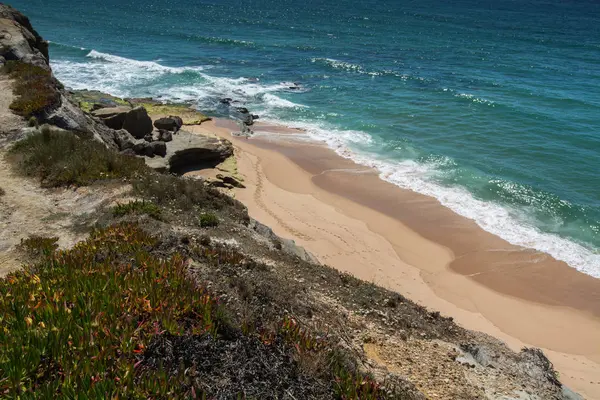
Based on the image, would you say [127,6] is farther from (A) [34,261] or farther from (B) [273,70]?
(A) [34,261]

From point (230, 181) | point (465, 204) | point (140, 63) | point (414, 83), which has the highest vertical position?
point (414, 83)

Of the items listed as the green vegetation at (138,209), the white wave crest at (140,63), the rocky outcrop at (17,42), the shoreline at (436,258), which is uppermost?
the rocky outcrop at (17,42)

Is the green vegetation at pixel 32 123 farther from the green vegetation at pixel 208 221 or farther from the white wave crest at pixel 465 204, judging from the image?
the white wave crest at pixel 465 204

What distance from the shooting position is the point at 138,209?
488 inches

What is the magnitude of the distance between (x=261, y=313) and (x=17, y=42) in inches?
1015

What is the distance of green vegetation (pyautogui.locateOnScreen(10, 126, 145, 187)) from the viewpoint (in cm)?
1442

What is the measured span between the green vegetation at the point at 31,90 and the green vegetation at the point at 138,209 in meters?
9.00

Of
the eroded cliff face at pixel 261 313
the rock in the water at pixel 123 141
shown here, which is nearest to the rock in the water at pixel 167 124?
the rock in the water at pixel 123 141

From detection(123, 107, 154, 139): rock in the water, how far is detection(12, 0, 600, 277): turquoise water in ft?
38.6

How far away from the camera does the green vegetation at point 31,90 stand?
18453 mm

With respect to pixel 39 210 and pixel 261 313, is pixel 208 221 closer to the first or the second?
pixel 39 210

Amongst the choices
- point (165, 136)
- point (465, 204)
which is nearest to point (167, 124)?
point (165, 136)

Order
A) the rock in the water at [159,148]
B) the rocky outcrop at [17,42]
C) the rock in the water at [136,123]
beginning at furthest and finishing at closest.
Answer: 1. the rock in the water at [136,123]
2. the rocky outcrop at [17,42]
3. the rock in the water at [159,148]

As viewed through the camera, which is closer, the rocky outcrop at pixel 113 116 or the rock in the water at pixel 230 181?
the rock in the water at pixel 230 181
